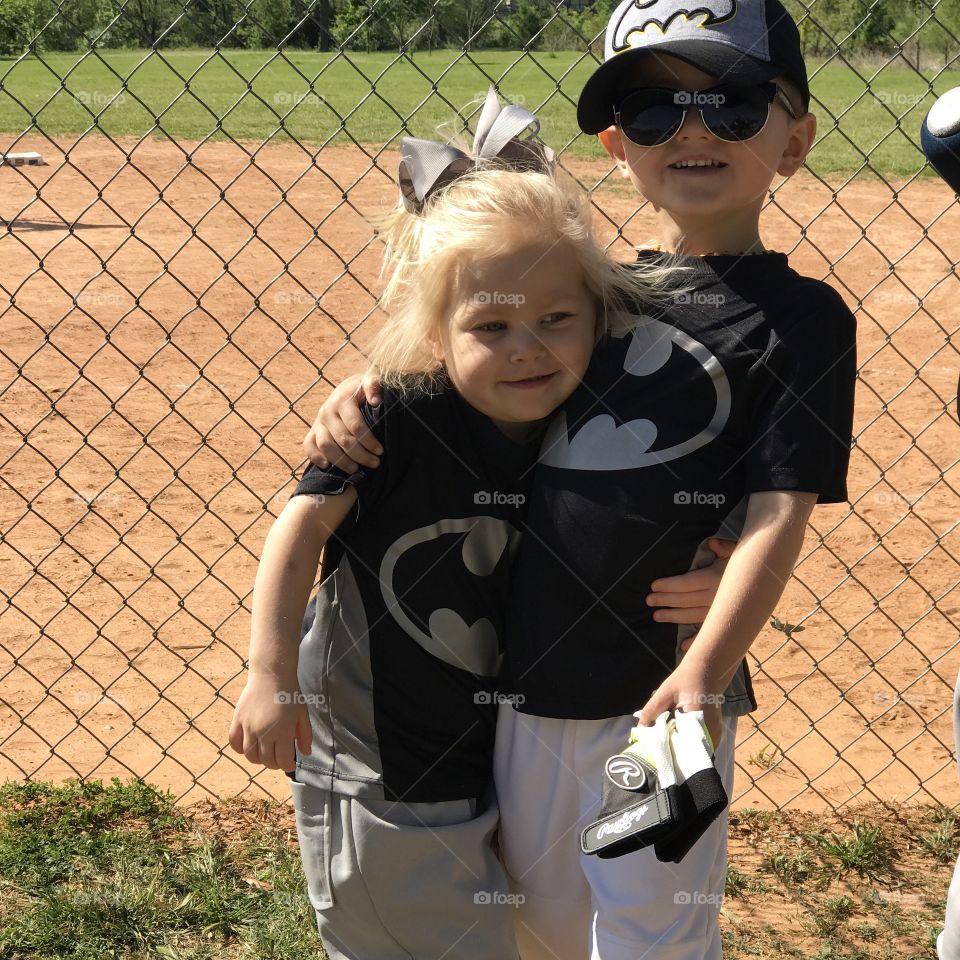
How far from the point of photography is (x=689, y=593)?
1754 mm

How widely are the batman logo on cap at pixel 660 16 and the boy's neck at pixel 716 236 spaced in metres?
0.29

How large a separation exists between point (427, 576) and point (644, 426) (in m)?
0.41

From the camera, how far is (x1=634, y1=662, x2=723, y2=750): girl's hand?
1604 mm

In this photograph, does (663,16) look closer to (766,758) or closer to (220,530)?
(766,758)

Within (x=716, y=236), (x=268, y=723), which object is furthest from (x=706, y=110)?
(x=268, y=723)

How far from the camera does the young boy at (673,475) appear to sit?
1.69m

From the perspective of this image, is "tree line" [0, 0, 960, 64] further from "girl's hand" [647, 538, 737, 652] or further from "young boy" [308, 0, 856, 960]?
"girl's hand" [647, 538, 737, 652]

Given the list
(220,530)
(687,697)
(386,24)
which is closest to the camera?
(687,697)

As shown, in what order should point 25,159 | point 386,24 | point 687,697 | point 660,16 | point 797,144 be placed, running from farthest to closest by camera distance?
point 25,159, point 386,24, point 797,144, point 660,16, point 687,697

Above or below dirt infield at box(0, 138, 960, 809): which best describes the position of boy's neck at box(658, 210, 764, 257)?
above

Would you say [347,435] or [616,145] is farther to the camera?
[616,145]

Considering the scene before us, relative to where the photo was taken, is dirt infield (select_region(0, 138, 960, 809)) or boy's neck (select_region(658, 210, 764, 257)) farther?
dirt infield (select_region(0, 138, 960, 809))

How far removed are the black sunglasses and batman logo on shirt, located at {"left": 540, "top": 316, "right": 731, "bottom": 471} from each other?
0.30 m

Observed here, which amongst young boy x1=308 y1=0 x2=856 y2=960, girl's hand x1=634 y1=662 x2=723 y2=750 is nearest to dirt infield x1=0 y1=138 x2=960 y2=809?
young boy x1=308 y1=0 x2=856 y2=960
